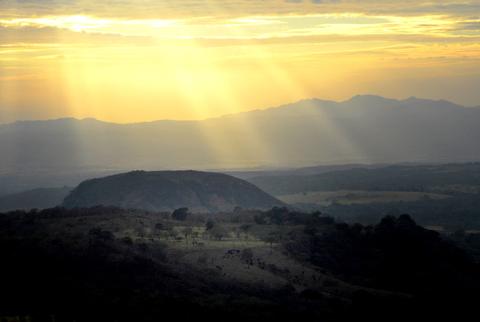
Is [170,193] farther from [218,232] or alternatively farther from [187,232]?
[218,232]

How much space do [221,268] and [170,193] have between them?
242 feet

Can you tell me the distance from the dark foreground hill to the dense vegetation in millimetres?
39454

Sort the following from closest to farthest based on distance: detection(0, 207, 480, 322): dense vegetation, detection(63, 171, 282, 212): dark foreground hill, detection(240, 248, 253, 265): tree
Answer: detection(0, 207, 480, 322): dense vegetation, detection(240, 248, 253, 265): tree, detection(63, 171, 282, 212): dark foreground hill

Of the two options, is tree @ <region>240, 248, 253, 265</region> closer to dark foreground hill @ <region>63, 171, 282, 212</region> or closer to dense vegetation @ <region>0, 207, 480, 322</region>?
dense vegetation @ <region>0, 207, 480, 322</region>

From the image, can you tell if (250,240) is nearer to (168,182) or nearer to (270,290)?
(270,290)

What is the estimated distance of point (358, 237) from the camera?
106 m

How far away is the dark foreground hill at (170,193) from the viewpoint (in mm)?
156125

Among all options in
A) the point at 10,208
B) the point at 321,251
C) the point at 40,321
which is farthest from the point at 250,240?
the point at 10,208

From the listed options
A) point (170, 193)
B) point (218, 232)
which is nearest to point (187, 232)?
point (218, 232)

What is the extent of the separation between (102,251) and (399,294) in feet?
88.2

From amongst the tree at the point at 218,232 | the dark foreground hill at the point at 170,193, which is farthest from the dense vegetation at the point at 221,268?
the dark foreground hill at the point at 170,193

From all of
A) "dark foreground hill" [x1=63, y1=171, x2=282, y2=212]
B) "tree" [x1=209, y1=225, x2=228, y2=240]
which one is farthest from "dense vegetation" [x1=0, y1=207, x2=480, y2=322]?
"dark foreground hill" [x1=63, y1=171, x2=282, y2=212]

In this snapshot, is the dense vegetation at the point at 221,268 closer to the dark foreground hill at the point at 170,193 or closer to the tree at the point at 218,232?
the tree at the point at 218,232

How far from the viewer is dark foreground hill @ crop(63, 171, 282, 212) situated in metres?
156
